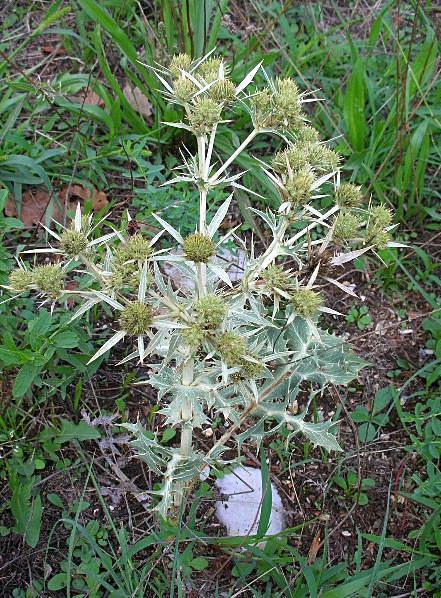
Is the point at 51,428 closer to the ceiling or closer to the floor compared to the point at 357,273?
closer to the ceiling

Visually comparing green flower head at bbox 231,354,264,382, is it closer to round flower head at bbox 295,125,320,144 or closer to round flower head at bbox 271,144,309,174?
round flower head at bbox 271,144,309,174

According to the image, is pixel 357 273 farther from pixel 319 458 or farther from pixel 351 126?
pixel 319 458

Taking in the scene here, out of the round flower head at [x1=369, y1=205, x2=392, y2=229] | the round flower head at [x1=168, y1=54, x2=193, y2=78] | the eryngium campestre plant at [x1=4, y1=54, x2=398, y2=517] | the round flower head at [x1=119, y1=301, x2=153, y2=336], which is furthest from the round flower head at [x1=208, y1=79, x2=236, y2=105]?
the round flower head at [x1=119, y1=301, x2=153, y2=336]

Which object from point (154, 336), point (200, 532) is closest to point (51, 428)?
point (200, 532)


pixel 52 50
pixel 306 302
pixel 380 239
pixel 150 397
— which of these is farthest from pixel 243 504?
pixel 52 50

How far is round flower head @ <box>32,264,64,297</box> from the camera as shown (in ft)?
5.30

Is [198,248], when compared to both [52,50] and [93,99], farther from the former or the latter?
[52,50]

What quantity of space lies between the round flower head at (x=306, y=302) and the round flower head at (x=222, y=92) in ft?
1.79

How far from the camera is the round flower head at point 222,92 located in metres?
1.74

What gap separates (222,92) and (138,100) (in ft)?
5.16

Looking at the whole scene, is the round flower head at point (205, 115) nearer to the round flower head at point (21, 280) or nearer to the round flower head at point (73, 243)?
the round flower head at point (73, 243)

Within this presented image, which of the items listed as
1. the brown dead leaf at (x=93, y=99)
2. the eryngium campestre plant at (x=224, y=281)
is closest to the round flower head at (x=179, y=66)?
the eryngium campestre plant at (x=224, y=281)

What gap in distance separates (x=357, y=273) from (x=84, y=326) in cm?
120

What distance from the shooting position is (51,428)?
229cm
